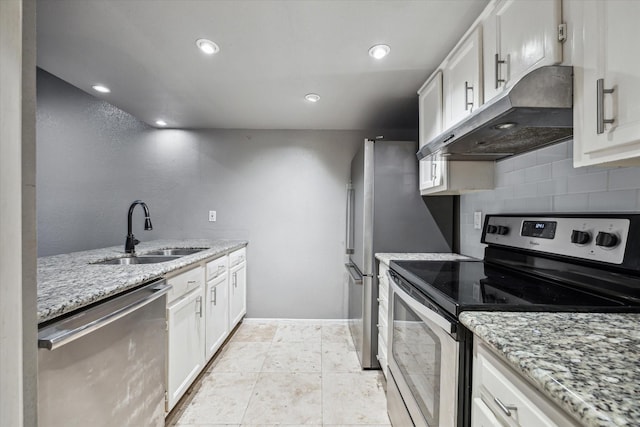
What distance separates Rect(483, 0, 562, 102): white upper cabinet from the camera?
0.90 m

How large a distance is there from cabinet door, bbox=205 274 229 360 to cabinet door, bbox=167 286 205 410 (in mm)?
105

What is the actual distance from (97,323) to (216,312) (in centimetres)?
129

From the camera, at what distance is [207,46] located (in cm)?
157

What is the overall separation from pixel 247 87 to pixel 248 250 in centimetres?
172

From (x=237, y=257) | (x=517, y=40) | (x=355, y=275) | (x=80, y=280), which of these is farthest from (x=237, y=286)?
(x=517, y=40)

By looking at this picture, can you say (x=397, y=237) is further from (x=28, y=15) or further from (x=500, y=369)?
(x=28, y=15)

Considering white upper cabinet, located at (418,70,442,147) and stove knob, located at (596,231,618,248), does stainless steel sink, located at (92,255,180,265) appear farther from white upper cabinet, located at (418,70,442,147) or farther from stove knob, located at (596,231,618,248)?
stove knob, located at (596,231,618,248)

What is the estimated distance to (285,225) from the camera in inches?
120

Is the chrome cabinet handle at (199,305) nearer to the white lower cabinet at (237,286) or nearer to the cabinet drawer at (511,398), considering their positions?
the white lower cabinet at (237,286)

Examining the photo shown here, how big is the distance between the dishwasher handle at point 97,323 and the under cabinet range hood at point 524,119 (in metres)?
1.56

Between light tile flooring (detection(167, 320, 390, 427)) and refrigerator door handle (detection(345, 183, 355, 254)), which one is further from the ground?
refrigerator door handle (detection(345, 183, 355, 254))

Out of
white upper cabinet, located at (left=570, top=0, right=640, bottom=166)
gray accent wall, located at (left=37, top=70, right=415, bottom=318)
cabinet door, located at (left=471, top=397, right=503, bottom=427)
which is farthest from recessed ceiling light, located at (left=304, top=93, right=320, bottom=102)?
cabinet door, located at (left=471, top=397, right=503, bottom=427)

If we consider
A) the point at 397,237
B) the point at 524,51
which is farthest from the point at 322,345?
the point at 524,51

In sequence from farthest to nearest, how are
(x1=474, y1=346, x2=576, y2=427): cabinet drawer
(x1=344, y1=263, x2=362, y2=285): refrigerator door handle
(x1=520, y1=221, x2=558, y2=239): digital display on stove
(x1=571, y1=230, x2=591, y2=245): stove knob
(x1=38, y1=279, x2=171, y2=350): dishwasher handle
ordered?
(x1=344, y1=263, x2=362, y2=285): refrigerator door handle < (x1=520, y1=221, x2=558, y2=239): digital display on stove < (x1=571, y1=230, x2=591, y2=245): stove knob < (x1=38, y1=279, x2=171, y2=350): dishwasher handle < (x1=474, y1=346, x2=576, y2=427): cabinet drawer
